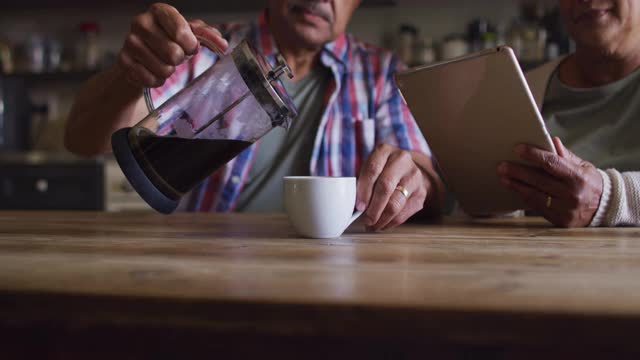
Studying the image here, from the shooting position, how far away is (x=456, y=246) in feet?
2.13

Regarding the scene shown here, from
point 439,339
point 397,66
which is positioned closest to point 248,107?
point 439,339

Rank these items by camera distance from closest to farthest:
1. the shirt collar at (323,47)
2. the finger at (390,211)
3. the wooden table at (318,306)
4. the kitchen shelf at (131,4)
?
the wooden table at (318,306)
the finger at (390,211)
the shirt collar at (323,47)
the kitchen shelf at (131,4)

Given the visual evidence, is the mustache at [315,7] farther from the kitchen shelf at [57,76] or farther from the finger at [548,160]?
the kitchen shelf at [57,76]

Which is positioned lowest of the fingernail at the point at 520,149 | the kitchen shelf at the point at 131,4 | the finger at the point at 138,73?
the fingernail at the point at 520,149

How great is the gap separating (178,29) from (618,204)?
2.29 ft

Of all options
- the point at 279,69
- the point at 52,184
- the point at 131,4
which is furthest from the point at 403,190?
the point at 131,4

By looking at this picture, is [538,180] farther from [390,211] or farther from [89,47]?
[89,47]

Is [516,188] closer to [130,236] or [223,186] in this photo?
[130,236]

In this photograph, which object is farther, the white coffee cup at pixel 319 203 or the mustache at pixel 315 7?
the mustache at pixel 315 7

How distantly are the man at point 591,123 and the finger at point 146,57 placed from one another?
533mm

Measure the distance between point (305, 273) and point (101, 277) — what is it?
0.16 metres

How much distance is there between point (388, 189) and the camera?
2.57 ft

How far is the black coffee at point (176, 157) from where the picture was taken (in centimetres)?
71

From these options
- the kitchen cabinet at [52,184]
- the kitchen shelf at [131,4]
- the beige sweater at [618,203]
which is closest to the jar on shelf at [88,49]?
the kitchen shelf at [131,4]
